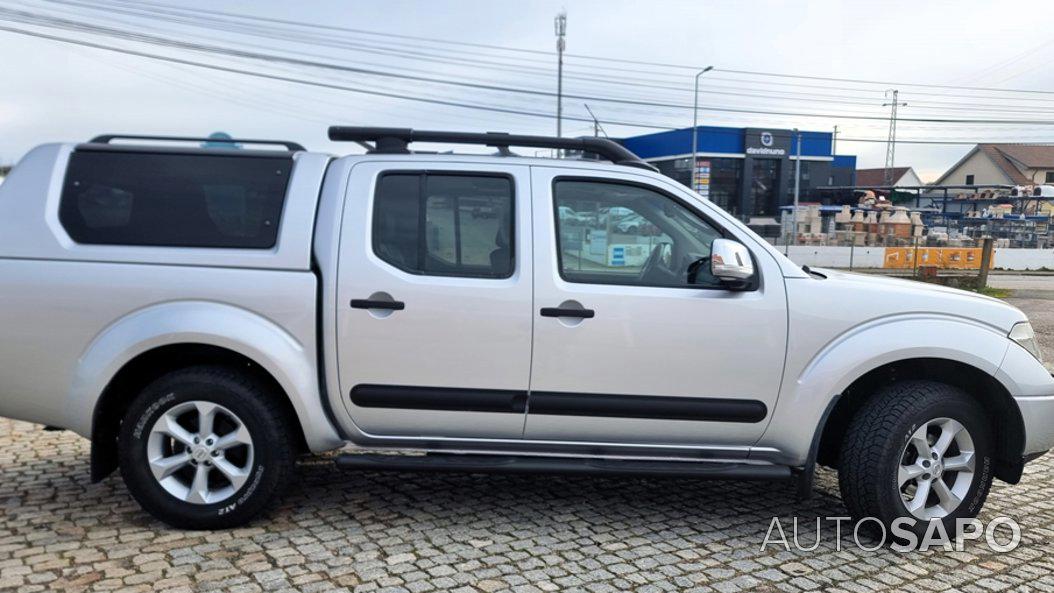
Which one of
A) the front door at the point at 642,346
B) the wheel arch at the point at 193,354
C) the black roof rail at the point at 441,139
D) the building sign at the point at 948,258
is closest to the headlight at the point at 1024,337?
the front door at the point at 642,346

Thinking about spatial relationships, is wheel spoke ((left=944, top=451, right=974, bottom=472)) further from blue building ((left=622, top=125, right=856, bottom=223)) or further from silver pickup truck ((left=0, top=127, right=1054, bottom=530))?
blue building ((left=622, top=125, right=856, bottom=223))

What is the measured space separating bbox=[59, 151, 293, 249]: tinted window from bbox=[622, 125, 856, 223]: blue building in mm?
53244

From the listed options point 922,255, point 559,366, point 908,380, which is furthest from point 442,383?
point 922,255

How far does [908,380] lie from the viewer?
13.5 ft

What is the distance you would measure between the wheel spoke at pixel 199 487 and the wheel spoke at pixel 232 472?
0.23 ft

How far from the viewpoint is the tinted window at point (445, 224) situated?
4.03 meters

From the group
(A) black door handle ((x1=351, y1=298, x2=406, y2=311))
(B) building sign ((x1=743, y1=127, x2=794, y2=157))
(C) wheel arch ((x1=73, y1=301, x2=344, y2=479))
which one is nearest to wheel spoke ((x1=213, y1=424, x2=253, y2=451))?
(C) wheel arch ((x1=73, y1=301, x2=344, y2=479))

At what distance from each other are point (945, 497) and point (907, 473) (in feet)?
0.85

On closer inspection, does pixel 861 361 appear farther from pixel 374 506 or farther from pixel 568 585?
pixel 374 506

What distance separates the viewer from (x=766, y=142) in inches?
2267

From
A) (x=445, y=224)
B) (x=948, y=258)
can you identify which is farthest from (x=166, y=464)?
(x=948, y=258)

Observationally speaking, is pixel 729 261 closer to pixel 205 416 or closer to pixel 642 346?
pixel 642 346

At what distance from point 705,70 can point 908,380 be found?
41453 mm

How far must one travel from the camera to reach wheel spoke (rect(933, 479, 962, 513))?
4027 mm
